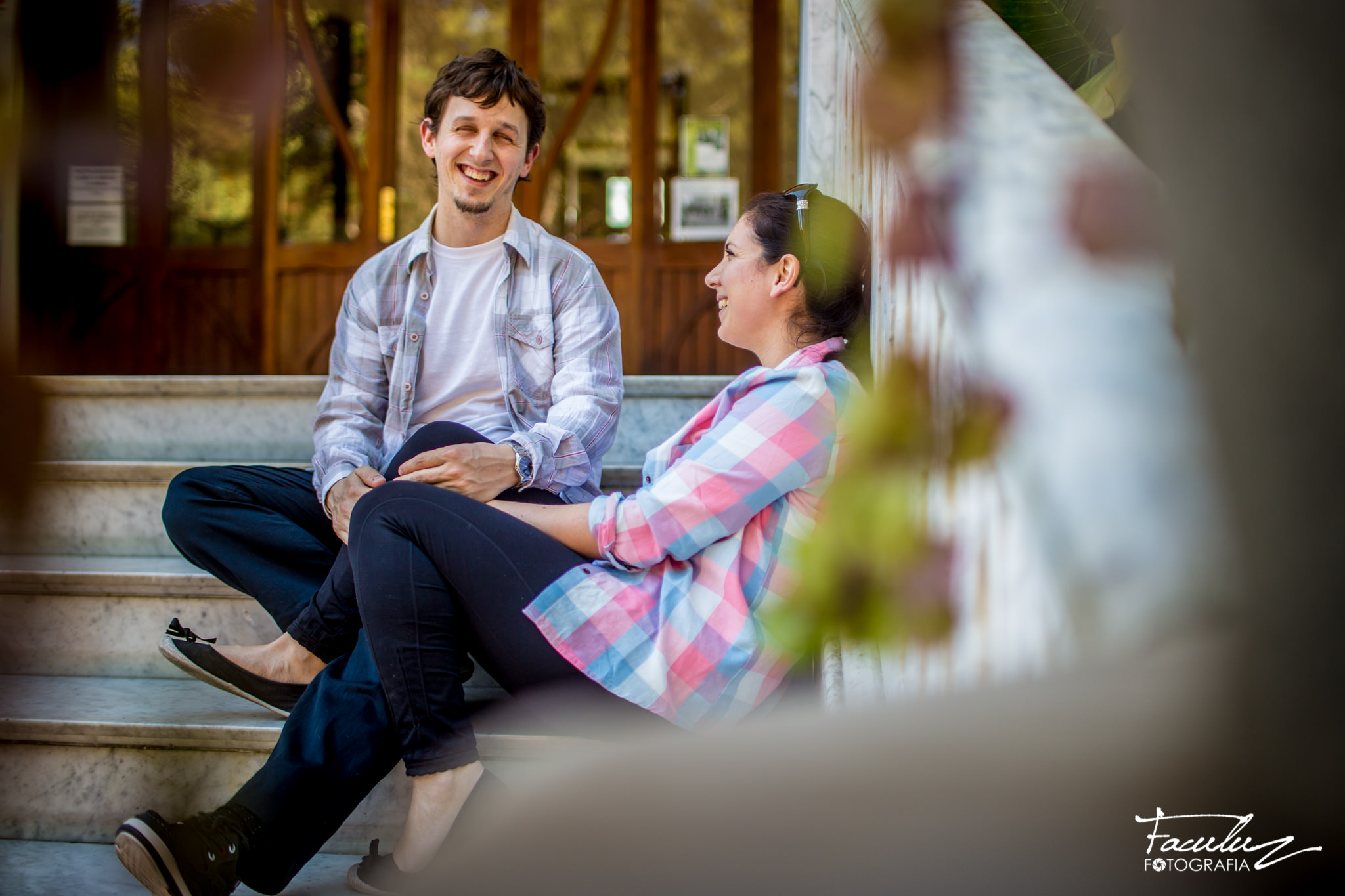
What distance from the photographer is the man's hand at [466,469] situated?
1662 millimetres

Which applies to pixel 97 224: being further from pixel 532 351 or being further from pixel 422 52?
pixel 532 351

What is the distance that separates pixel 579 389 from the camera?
1.94m

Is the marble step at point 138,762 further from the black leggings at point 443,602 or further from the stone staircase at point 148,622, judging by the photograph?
the black leggings at point 443,602

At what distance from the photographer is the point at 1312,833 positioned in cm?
39

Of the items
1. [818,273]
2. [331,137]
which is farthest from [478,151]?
[331,137]

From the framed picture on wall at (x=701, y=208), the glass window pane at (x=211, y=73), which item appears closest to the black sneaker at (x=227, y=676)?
the glass window pane at (x=211, y=73)

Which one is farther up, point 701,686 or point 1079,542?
point 1079,542

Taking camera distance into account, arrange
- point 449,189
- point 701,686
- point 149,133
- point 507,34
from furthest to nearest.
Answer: point 507,34
point 449,189
point 701,686
point 149,133

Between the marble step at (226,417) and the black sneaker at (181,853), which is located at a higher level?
the marble step at (226,417)

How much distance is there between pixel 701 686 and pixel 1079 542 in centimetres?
108

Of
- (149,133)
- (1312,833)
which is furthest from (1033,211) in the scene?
(149,133)

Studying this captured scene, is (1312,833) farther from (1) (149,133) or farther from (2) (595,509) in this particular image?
(2) (595,509)

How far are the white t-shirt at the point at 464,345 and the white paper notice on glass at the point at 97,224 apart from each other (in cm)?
340

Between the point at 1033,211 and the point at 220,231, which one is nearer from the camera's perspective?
the point at 1033,211
